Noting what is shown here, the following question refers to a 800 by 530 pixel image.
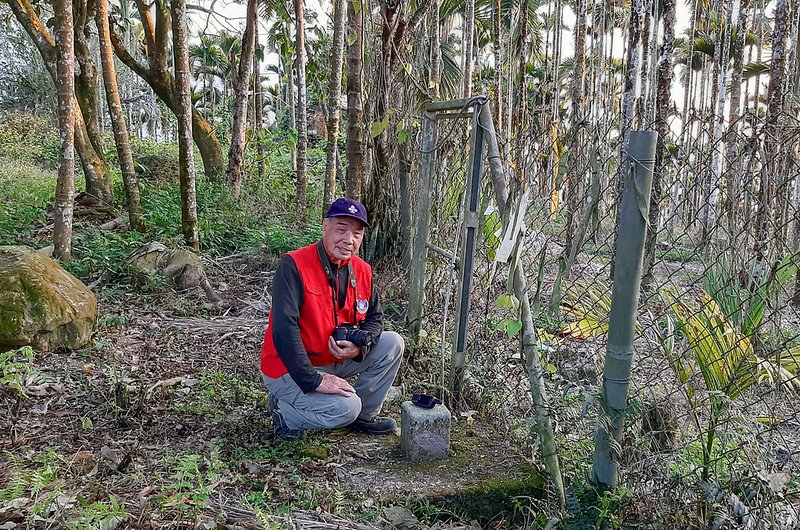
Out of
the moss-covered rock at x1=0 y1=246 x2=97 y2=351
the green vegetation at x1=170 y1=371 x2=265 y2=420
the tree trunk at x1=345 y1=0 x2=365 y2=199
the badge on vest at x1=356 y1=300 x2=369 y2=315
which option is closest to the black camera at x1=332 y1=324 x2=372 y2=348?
the badge on vest at x1=356 y1=300 x2=369 y2=315

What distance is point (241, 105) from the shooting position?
972cm

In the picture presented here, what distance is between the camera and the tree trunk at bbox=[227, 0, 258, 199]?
9508mm

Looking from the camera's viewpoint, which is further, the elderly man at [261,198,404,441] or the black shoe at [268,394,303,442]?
the black shoe at [268,394,303,442]

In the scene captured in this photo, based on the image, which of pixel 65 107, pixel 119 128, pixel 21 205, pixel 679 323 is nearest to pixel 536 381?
pixel 679 323

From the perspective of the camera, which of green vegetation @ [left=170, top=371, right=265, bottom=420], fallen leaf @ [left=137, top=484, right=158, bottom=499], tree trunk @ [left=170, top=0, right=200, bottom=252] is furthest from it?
tree trunk @ [left=170, top=0, right=200, bottom=252]

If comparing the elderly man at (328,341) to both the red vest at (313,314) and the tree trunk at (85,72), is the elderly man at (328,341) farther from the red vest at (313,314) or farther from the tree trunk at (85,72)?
the tree trunk at (85,72)

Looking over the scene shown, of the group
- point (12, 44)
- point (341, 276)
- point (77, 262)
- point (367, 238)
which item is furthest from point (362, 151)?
point (12, 44)

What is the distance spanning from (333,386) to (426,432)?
0.56m

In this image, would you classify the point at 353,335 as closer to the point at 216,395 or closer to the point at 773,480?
the point at 216,395

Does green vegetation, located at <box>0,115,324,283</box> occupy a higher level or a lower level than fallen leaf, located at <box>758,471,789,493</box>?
higher

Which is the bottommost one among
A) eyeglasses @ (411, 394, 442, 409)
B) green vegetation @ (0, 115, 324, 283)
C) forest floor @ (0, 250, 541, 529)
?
→ forest floor @ (0, 250, 541, 529)

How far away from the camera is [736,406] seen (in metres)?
2.84

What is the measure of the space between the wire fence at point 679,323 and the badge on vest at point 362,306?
1.80 feet

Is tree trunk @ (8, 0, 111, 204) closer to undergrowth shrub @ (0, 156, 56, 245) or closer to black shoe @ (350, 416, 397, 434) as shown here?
undergrowth shrub @ (0, 156, 56, 245)
